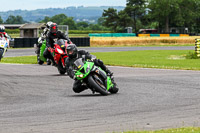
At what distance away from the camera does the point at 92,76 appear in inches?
426

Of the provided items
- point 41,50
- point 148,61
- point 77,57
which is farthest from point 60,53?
point 148,61

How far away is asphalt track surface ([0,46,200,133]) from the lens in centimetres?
708

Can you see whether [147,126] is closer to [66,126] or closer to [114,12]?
[66,126]

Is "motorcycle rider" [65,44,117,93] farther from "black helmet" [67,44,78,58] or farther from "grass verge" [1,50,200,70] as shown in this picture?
"grass verge" [1,50,200,70]

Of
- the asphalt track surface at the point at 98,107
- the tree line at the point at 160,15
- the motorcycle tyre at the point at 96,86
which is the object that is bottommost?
the asphalt track surface at the point at 98,107

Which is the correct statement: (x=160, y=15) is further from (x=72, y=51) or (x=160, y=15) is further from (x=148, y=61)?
(x=72, y=51)

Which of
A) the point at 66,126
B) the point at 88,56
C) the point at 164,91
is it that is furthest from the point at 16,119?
the point at 164,91

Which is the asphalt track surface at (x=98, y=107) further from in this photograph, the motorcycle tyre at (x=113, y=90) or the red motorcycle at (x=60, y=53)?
the red motorcycle at (x=60, y=53)

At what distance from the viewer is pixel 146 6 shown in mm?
123875

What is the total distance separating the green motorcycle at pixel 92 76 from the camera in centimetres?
1069

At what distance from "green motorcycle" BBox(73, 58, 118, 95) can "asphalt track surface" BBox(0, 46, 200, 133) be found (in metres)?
0.24

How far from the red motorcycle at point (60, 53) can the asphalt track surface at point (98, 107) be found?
2.69m

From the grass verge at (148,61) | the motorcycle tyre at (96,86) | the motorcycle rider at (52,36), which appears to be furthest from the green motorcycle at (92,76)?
the grass verge at (148,61)

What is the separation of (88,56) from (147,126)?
431 cm
